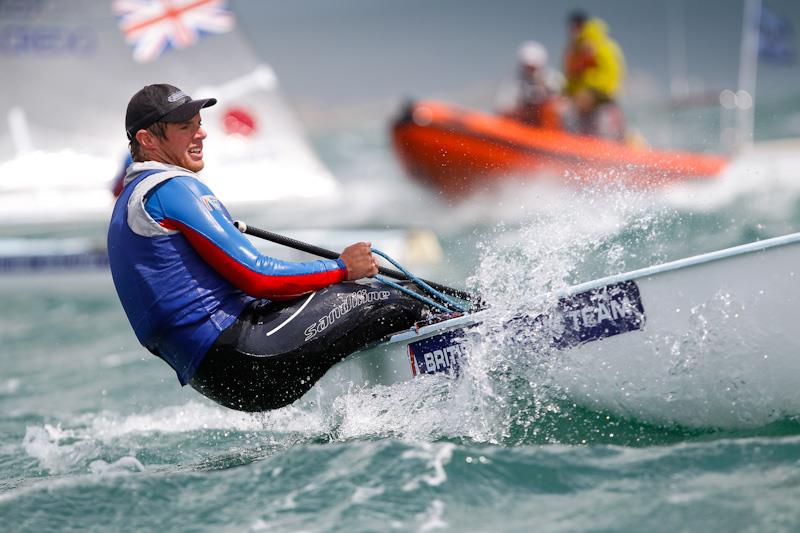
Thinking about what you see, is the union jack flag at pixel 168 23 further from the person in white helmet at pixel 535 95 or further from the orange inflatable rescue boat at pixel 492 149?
the person in white helmet at pixel 535 95

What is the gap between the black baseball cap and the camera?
8.99 feet

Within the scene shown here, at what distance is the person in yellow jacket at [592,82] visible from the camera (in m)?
8.81

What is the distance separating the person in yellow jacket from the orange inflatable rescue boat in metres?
0.29

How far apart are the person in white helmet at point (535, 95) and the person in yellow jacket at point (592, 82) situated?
0.19 m

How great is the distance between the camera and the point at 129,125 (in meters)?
2.78

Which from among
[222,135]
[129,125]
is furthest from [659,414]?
[222,135]

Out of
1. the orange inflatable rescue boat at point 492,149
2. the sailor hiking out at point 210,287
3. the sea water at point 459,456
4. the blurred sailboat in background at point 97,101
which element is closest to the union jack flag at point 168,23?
the blurred sailboat in background at point 97,101

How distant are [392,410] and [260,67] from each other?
5345 millimetres

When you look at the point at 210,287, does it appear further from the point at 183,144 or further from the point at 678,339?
the point at 678,339

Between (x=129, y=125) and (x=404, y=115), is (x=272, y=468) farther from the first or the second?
(x=404, y=115)

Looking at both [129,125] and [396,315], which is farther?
[396,315]

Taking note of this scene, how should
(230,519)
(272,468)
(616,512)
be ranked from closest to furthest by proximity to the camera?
(616,512) < (230,519) < (272,468)

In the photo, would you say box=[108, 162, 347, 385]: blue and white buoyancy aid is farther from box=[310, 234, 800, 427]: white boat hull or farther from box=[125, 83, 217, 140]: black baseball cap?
box=[310, 234, 800, 427]: white boat hull

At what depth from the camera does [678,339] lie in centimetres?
265
